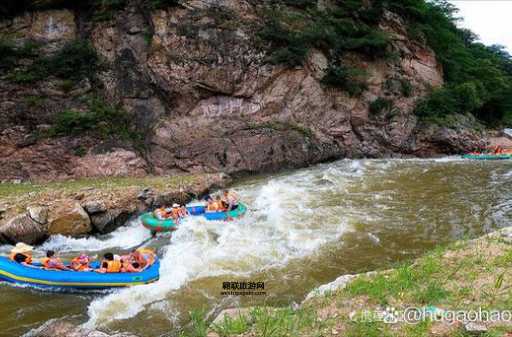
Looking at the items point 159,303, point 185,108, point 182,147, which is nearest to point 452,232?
point 159,303

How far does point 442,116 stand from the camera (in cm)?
2450

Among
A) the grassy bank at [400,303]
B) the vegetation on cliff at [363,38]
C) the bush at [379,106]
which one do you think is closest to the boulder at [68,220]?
the grassy bank at [400,303]

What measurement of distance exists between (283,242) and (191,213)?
11.8 ft

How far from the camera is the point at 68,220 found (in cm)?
1049

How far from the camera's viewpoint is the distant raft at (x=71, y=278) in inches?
304

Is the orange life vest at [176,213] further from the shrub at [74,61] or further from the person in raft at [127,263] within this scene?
the shrub at [74,61]

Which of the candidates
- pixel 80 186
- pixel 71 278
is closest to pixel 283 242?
pixel 71 278

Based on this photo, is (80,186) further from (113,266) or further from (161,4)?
(161,4)

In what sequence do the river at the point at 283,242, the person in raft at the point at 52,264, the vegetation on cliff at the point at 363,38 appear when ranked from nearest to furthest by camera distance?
the river at the point at 283,242 → the person in raft at the point at 52,264 → the vegetation on cliff at the point at 363,38

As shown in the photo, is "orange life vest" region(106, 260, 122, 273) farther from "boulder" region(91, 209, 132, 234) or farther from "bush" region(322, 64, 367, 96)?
"bush" region(322, 64, 367, 96)

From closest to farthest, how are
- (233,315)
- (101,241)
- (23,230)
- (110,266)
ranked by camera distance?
(233,315) < (110,266) < (23,230) < (101,241)

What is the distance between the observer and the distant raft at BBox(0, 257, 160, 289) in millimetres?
7715

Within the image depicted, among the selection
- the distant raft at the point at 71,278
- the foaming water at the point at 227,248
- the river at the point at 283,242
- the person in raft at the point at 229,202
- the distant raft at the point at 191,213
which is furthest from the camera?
the person in raft at the point at 229,202

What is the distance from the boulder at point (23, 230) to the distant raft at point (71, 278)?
7.34ft
